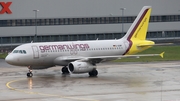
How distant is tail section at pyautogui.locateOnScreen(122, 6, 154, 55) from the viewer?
178ft

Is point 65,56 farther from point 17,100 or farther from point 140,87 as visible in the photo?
point 17,100

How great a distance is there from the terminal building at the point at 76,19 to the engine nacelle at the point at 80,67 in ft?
168

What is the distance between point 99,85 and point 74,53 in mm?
9700

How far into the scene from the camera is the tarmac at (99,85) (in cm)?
3422

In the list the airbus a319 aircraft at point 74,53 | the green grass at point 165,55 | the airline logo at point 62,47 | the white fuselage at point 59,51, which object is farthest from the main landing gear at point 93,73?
the green grass at point 165,55

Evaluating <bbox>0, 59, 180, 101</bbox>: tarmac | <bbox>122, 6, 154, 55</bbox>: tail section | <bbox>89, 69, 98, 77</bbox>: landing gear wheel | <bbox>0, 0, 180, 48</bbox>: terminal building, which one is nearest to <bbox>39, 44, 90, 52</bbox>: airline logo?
<bbox>0, 59, 180, 101</bbox>: tarmac

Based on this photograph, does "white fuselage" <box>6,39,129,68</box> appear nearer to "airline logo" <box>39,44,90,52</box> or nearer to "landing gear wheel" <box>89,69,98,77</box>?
"airline logo" <box>39,44,90,52</box>

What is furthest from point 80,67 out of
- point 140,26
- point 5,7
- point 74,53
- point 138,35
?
point 5,7

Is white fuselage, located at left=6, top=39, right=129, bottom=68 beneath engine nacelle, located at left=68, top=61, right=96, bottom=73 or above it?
above

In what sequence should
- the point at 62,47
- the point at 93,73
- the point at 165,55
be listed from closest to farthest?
the point at 93,73, the point at 62,47, the point at 165,55

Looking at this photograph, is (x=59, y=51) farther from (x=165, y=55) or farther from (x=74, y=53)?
(x=165, y=55)

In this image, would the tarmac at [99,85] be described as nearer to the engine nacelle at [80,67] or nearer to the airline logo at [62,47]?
the engine nacelle at [80,67]

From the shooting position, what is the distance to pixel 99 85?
4116 centimetres

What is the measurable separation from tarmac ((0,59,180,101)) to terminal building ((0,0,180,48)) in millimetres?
40826
